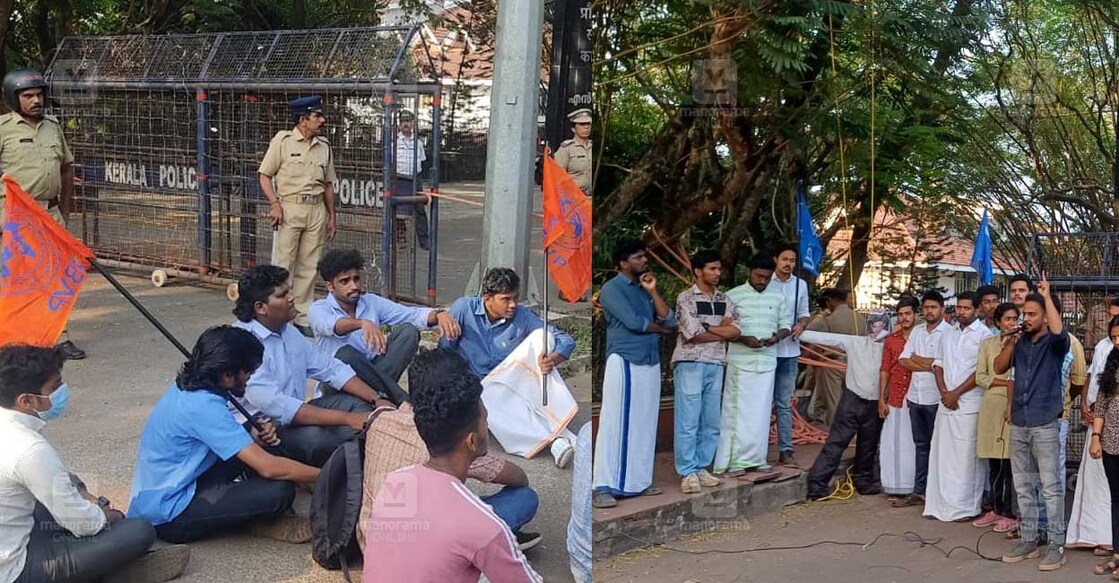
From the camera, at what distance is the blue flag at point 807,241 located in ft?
8.89

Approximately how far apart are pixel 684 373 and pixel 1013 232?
92 centimetres

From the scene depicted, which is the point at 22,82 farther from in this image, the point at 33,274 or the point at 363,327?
the point at 363,327

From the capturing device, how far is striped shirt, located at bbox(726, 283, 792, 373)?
2799 millimetres

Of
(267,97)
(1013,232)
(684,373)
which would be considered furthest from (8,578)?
(267,97)

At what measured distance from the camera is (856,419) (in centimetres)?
306

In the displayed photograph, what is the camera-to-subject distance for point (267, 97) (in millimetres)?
5469

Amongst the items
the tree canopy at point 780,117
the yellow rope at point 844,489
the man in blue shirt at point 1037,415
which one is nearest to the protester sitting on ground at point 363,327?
the tree canopy at point 780,117

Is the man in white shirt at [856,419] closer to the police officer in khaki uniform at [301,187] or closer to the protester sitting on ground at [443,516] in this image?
the protester sitting on ground at [443,516]

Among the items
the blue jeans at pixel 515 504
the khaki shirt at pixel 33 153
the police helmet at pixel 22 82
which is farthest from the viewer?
the khaki shirt at pixel 33 153

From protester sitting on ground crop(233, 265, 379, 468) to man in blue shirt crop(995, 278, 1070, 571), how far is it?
1756 millimetres

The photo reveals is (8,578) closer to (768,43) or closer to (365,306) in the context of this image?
(365,306)

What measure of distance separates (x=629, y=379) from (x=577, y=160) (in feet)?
1.78

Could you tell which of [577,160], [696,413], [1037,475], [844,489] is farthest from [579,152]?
[1037,475]

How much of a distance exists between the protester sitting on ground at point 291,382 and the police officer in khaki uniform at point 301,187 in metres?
0.65
